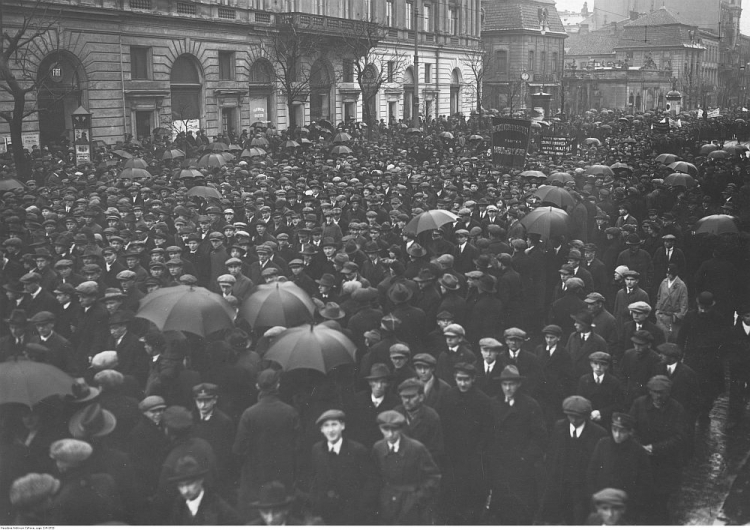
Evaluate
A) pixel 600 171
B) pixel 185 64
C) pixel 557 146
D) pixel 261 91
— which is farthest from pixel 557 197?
pixel 261 91

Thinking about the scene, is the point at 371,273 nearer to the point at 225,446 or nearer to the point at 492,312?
the point at 492,312

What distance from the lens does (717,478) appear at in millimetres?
8156

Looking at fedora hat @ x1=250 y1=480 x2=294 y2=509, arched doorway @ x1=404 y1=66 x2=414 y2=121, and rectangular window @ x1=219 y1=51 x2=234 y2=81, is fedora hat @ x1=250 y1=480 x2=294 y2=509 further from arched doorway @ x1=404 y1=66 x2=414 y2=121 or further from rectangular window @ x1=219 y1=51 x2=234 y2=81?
arched doorway @ x1=404 y1=66 x2=414 y2=121

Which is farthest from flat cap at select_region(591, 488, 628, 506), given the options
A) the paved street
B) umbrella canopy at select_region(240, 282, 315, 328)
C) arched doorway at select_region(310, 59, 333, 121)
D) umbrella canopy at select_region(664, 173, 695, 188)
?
arched doorway at select_region(310, 59, 333, 121)

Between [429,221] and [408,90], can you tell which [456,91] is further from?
[429,221]

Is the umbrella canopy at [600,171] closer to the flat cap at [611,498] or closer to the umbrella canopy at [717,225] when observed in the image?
the umbrella canopy at [717,225]

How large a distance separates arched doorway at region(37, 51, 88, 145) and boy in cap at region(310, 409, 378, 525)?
84.3 ft

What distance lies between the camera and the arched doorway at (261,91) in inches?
1591

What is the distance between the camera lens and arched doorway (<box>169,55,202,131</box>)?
35.2 metres

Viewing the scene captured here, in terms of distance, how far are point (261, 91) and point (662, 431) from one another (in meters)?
36.6

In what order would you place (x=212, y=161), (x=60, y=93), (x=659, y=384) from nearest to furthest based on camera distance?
(x=659, y=384) < (x=212, y=161) < (x=60, y=93)

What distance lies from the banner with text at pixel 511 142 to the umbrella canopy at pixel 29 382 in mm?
15576

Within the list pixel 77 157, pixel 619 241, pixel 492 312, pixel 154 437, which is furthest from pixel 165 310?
pixel 77 157

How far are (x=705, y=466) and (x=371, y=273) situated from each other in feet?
15.9
